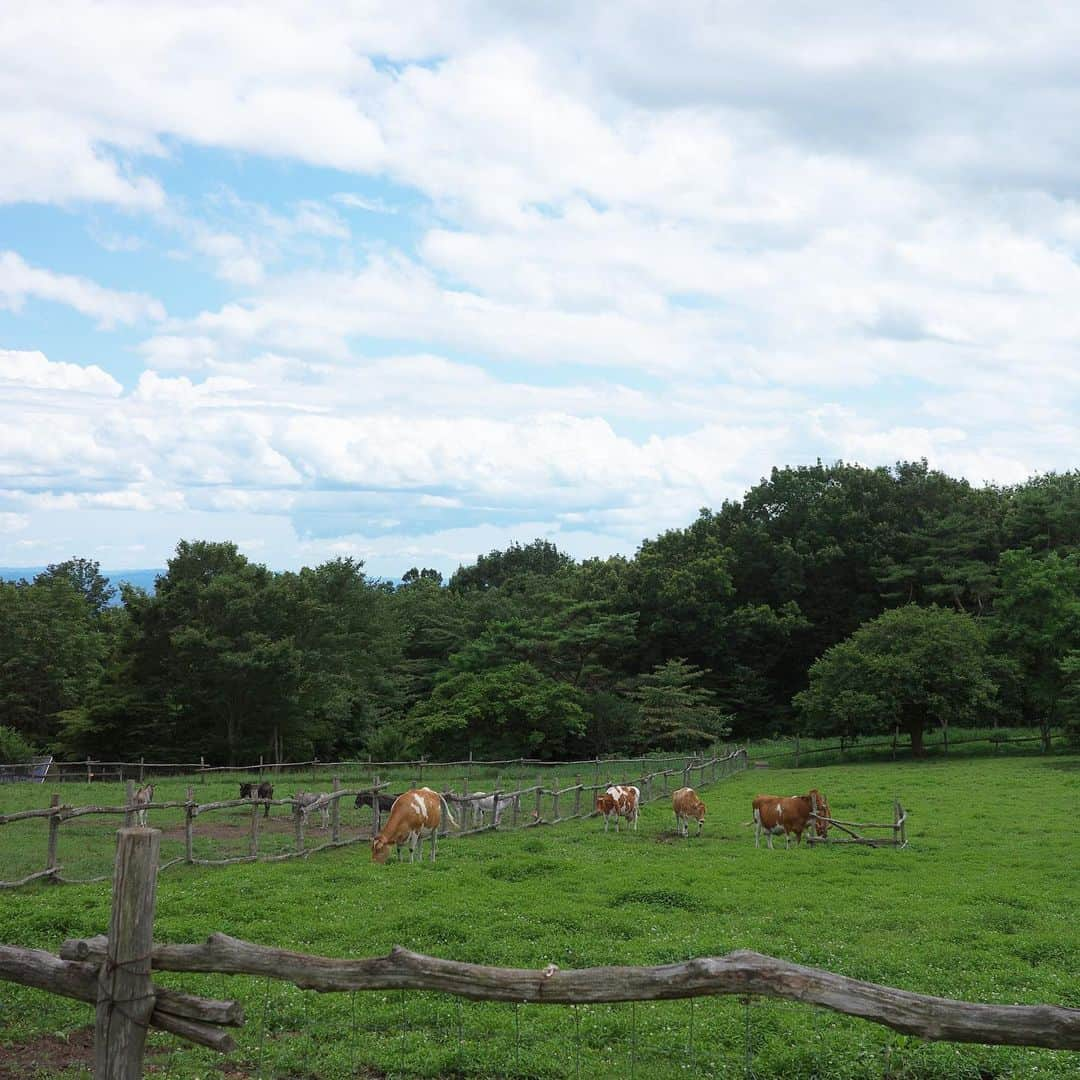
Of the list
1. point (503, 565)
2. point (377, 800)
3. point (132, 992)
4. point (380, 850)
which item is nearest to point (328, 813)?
point (377, 800)

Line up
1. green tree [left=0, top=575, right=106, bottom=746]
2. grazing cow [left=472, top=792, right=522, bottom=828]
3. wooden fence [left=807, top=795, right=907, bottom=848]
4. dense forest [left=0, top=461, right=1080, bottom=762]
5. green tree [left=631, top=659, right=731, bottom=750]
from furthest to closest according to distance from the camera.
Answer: green tree [left=0, top=575, right=106, bottom=746] < green tree [left=631, top=659, right=731, bottom=750] < dense forest [left=0, top=461, right=1080, bottom=762] < grazing cow [left=472, top=792, right=522, bottom=828] < wooden fence [left=807, top=795, right=907, bottom=848]

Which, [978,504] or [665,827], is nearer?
[665,827]

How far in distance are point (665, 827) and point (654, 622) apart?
38578 mm

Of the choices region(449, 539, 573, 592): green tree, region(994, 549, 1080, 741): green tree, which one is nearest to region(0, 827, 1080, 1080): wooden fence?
region(994, 549, 1080, 741): green tree

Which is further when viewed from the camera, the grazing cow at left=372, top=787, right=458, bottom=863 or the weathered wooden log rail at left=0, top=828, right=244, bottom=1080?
the grazing cow at left=372, top=787, right=458, bottom=863

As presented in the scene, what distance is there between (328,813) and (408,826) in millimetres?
8267

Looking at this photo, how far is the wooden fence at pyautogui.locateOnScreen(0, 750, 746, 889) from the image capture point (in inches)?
639

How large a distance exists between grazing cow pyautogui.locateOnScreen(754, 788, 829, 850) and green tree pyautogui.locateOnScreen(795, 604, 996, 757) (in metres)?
25.9

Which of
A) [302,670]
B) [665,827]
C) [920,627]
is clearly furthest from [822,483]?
[665,827]

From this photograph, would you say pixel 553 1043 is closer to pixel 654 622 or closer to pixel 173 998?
pixel 173 998

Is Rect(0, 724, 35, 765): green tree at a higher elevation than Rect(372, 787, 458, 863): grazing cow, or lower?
lower

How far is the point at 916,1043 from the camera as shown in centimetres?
840

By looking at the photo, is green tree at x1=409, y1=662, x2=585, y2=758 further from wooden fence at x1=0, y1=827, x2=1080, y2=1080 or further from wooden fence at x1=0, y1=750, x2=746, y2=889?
wooden fence at x1=0, y1=827, x2=1080, y2=1080

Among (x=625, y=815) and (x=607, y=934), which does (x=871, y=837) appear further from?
(x=607, y=934)
